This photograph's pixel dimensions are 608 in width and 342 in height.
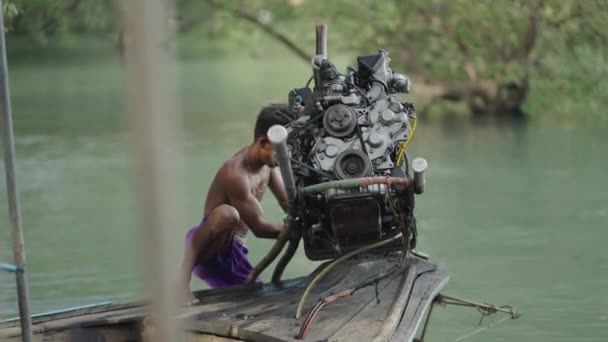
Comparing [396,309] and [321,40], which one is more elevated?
[321,40]

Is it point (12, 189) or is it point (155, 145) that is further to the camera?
point (12, 189)

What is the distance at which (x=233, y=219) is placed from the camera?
6266 millimetres

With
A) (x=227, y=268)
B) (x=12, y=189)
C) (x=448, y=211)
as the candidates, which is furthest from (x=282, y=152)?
(x=448, y=211)

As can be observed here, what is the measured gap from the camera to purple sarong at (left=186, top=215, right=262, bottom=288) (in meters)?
6.69

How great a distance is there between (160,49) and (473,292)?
5.77m

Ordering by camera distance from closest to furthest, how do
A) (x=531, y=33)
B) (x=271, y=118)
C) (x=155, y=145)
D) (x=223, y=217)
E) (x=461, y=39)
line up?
(x=155, y=145), (x=223, y=217), (x=271, y=118), (x=531, y=33), (x=461, y=39)

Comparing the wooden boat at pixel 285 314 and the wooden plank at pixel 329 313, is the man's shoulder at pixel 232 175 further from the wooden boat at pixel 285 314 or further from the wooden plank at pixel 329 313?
the wooden plank at pixel 329 313

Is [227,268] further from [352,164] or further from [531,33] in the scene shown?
[531,33]

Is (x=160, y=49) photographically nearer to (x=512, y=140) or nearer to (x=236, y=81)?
(x=512, y=140)

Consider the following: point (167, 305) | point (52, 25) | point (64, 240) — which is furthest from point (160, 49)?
point (52, 25)

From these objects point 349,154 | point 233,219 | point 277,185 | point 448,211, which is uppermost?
point 349,154

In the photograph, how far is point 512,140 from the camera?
16594 millimetres

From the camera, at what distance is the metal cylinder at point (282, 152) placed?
542 centimetres

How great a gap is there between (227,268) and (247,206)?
455 millimetres
